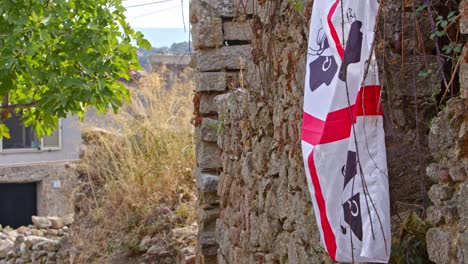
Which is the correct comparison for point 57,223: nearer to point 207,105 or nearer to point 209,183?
point 207,105

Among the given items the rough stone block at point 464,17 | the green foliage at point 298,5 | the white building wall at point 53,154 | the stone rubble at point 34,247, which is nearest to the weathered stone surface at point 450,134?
the rough stone block at point 464,17

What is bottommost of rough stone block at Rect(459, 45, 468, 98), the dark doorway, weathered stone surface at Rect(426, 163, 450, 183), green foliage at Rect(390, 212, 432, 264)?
the dark doorway

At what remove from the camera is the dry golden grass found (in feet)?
30.9

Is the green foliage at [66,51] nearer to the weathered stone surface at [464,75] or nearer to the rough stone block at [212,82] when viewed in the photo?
the rough stone block at [212,82]

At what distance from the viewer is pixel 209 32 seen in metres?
7.40

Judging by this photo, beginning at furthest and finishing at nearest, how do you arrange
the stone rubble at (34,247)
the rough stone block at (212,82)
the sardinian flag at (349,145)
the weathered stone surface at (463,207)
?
1. the stone rubble at (34,247)
2. the rough stone block at (212,82)
3. the sardinian flag at (349,145)
4. the weathered stone surface at (463,207)

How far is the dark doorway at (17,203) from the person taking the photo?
921 inches

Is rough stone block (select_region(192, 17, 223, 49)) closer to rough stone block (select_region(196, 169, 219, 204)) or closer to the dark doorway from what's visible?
rough stone block (select_region(196, 169, 219, 204))

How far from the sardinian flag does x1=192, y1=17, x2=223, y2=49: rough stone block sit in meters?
3.87

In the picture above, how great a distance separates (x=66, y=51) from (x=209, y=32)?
1.29 m

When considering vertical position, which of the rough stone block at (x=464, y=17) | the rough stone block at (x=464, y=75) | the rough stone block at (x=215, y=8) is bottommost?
the rough stone block at (x=464, y=75)

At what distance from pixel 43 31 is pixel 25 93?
4.68 ft

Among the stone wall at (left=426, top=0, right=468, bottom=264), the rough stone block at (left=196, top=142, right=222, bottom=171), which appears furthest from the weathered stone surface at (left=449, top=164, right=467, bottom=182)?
the rough stone block at (left=196, top=142, right=222, bottom=171)

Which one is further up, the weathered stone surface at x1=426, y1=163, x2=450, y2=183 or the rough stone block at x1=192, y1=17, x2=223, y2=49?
the rough stone block at x1=192, y1=17, x2=223, y2=49
